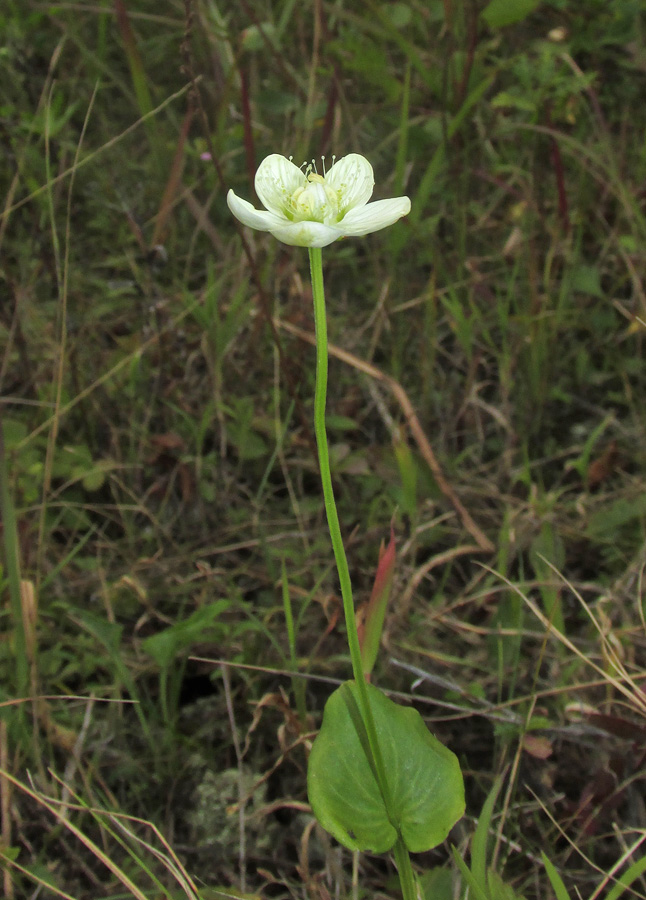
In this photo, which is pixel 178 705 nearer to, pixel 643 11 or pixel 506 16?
pixel 506 16

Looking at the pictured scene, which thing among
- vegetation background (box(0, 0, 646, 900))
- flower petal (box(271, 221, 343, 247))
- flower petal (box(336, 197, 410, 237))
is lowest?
vegetation background (box(0, 0, 646, 900))

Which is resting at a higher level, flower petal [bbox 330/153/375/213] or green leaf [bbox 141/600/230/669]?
flower petal [bbox 330/153/375/213]

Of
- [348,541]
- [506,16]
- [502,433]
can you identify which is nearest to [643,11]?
[506,16]

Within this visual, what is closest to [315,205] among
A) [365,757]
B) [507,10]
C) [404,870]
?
[365,757]

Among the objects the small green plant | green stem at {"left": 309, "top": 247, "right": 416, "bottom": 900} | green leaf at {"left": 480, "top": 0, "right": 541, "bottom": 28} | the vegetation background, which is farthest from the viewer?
green leaf at {"left": 480, "top": 0, "right": 541, "bottom": 28}

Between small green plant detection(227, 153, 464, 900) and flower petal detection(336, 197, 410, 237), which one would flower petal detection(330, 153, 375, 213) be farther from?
flower petal detection(336, 197, 410, 237)

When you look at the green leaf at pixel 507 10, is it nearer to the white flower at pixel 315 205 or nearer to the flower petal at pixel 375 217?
the white flower at pixel 315 205

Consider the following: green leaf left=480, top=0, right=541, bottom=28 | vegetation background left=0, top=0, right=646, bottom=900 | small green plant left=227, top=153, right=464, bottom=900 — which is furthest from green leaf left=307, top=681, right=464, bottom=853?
green leaf left=480, top=0, right=541, bottom=28

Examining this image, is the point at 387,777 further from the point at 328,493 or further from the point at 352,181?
the point at 352,181

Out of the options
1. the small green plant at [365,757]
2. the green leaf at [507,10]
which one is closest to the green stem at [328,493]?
the small green plant at [365,757]
